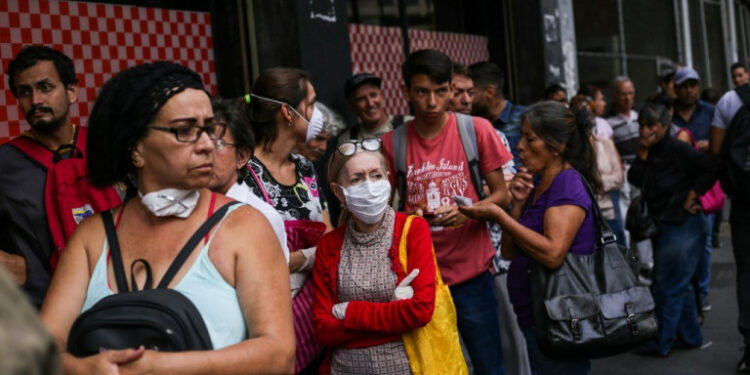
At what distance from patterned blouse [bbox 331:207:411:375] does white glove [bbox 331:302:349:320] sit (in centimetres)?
9

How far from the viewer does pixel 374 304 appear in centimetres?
323

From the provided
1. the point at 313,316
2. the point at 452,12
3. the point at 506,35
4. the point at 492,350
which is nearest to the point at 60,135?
the point at 313,316

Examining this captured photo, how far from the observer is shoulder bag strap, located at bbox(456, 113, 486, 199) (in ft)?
14.3

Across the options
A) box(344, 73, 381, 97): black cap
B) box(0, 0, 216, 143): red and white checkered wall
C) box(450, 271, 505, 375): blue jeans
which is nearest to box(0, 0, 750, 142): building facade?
box(0, 0, 216, 143): red and white checkered wall

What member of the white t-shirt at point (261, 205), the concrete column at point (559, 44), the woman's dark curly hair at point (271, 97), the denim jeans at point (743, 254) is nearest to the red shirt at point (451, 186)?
the woman's dark curly hair at point (271, 97)

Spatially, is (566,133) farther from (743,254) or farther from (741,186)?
(743,254)

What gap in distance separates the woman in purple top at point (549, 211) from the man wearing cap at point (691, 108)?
5110mm

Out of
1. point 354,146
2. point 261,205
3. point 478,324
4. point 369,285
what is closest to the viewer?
point 261,205

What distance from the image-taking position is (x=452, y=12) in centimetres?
958

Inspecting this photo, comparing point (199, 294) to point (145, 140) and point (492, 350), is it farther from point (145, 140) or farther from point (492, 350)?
point (492, 350)

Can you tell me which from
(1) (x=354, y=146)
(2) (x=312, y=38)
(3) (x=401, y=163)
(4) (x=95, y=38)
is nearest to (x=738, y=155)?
(3) (x=401, y=163)

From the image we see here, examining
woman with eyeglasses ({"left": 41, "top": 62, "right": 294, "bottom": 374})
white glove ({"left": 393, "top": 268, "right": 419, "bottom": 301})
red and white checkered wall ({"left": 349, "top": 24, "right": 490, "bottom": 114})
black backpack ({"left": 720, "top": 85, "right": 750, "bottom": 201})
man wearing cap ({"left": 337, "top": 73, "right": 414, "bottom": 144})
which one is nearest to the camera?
woman with eyeglasses ({"left": 41, "top": 62, "right": 294, "bottom": 374})

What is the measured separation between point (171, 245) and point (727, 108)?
5128mm

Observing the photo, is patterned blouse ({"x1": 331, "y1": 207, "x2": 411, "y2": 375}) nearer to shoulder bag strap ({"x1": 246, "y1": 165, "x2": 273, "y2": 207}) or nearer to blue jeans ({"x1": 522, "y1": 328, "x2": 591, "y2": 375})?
shoulder bag strap ({"x1": 246, "y1": 165, "x2": 273, "y2": 207})
